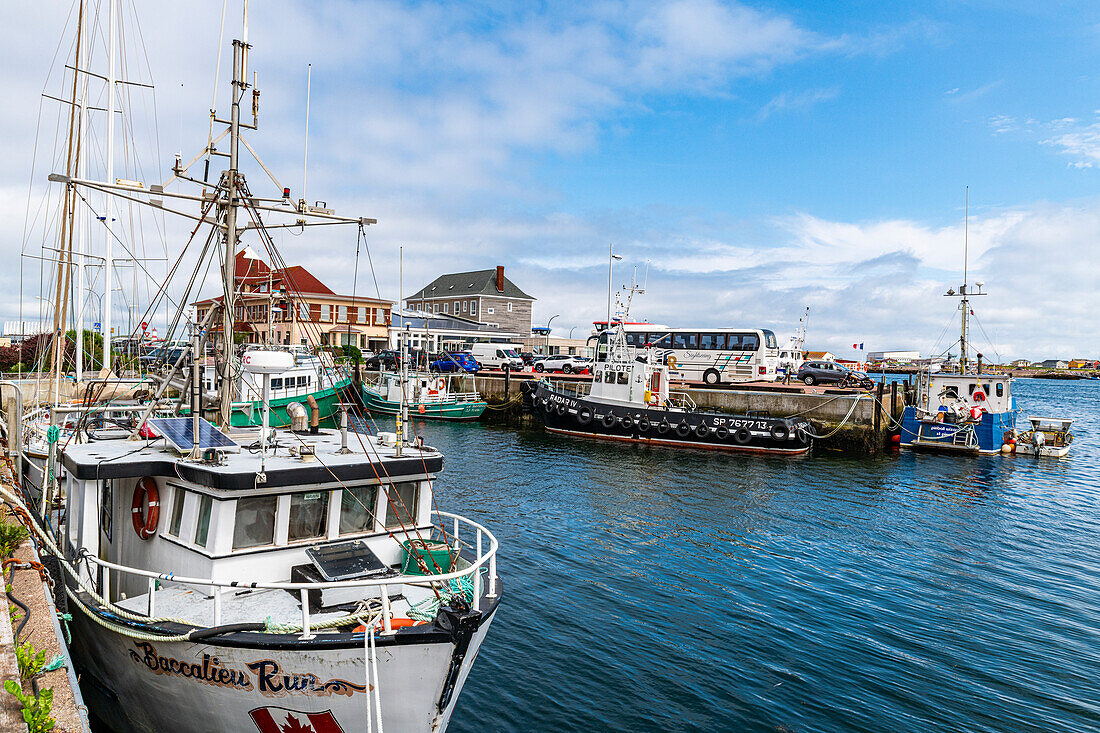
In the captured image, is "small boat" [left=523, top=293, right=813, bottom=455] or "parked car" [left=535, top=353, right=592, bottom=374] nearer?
"small boat" [left=523, top=293, right=813, bottom=455]

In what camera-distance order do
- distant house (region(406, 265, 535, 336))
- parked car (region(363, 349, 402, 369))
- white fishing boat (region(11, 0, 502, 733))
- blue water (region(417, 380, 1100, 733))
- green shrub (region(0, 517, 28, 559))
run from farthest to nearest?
distant house (region(406, 265, 535, 336)), parked car (region(363, 349, 402, 369)), blue water (region(417, 380, 1100, 733)), green shrub (region(0, 517, 28, 559)), white fishing boat (region(11, 0, 502, 733))

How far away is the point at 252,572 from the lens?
7762 millimetres

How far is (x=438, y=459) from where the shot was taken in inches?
347

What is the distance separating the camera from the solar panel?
8.14 m

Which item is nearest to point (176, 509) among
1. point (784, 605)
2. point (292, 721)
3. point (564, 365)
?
point (292, 721)

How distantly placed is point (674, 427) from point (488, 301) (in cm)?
4913

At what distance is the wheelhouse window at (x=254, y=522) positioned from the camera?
25.2ft

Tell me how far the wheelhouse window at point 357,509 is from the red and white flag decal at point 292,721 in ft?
7.36

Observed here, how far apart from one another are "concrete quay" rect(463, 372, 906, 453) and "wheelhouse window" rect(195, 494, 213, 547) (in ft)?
115

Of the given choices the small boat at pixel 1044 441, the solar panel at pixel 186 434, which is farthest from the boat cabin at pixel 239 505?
the small boat at pixel 1044 441

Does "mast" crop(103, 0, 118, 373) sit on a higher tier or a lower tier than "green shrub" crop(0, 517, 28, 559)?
higher

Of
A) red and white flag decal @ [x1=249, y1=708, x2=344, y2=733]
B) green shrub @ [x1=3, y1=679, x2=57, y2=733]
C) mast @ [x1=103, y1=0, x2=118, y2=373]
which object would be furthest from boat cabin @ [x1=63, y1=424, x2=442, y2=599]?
mast @ [x1=103, y1=0, x2=118, y2=373]

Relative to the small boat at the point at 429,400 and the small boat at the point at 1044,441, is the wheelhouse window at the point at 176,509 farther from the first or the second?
the small boat at the point at 1044,441

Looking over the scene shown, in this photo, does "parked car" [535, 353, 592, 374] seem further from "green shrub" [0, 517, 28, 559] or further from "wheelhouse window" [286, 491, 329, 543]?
"wheelhouse window" [286, 491, 329, 543]
